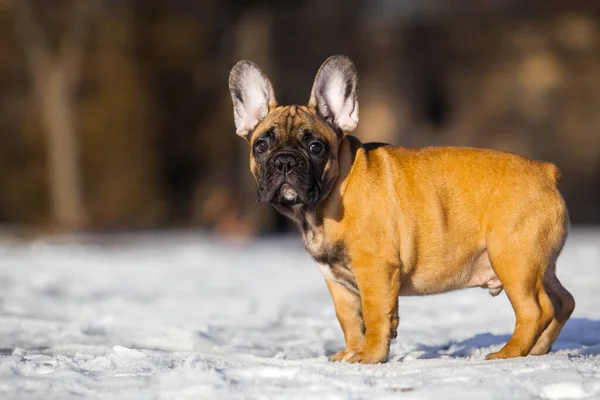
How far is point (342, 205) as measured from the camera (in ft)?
18.9

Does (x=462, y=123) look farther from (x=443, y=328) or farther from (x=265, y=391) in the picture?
(x=265, y=391)

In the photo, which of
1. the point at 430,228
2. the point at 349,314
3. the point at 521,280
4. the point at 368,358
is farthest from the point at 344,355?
the point at 521,280

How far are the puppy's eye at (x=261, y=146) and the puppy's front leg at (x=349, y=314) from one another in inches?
39.7

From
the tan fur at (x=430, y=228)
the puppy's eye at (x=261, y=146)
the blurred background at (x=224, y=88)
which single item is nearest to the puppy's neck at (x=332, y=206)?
the tan fur at (x=430, y=228)

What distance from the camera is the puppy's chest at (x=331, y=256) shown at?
573 cm

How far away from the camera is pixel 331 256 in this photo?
5.77 meters

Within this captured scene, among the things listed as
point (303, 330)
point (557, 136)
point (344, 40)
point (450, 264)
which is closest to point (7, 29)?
point (344, 40)

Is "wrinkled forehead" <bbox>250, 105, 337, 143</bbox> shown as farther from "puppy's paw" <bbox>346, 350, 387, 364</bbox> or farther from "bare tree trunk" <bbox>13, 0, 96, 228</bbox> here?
"bare tree trunk" <bbox>13, 0, 96, 228</bbox>

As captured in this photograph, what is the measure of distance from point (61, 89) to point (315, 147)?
76.7 ft

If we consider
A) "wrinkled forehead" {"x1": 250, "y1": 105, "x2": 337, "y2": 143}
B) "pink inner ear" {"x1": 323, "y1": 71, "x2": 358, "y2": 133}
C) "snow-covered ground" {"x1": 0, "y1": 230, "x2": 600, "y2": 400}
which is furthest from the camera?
"pink inner ear" {"x1": 323, "y1": 71, "x2": 358, "y2": 133}

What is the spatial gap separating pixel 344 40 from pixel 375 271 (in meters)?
24.9

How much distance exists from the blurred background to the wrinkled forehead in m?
20.2

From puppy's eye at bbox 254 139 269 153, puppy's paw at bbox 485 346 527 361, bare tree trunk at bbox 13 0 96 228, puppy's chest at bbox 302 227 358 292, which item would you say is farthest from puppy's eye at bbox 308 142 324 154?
bare tree trunk at bbox 13 0 96 228

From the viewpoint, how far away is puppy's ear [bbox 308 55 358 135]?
19.9 feet
